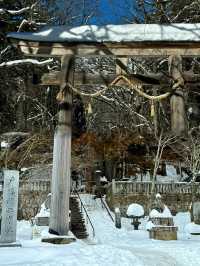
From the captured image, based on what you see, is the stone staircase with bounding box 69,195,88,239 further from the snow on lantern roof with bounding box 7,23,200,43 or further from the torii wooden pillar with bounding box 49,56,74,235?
the snow on lantern roof with bounding box 7,23,200,43

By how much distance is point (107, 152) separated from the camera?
30766 millimetres

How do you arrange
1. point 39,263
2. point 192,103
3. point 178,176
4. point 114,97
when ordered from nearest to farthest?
point 39,263 → point 192,103 → point 114,97 → point 178,176

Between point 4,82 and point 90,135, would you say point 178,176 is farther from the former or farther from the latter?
point 4,82

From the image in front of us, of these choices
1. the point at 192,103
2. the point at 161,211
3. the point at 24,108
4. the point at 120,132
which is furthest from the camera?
the point at 120,132

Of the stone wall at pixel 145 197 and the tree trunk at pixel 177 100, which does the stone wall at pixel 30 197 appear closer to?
the stone wall at pixel 145 197

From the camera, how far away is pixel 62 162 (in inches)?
384

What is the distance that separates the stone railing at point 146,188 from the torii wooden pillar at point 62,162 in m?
Answer: 18.1

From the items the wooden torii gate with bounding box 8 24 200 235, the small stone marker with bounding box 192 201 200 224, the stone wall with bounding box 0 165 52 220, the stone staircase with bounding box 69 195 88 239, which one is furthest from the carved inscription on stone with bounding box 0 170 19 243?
the stone wall with bounding box 0 165 52 220

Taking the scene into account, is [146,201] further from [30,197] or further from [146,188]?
[30,197]

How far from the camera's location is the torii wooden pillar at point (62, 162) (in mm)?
9438

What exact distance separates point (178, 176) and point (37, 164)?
49.5ft

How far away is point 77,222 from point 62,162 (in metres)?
13.9

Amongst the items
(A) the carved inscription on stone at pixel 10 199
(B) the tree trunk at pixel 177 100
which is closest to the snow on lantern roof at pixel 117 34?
(B) the tree trunk at pixel 177 100

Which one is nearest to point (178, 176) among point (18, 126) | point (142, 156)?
point (142, 156)
